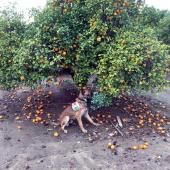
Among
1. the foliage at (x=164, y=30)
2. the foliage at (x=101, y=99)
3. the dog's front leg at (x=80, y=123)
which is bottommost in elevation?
the dog's front leg at (x=80, y=123)

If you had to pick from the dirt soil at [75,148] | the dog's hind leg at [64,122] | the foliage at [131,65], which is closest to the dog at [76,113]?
the dog's hind leg at [64,122]

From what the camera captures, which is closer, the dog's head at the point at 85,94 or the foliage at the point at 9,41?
the dog's head at the point at 85,94

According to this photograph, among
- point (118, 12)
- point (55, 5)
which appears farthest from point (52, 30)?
→ point (118, 12)

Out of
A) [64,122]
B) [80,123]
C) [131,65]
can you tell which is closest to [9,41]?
[64,122]

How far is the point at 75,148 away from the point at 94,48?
7.29 ft

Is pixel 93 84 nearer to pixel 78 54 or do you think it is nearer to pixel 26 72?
pixel 78 54

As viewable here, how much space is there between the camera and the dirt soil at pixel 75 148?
20.5 ft

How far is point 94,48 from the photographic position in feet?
25.0

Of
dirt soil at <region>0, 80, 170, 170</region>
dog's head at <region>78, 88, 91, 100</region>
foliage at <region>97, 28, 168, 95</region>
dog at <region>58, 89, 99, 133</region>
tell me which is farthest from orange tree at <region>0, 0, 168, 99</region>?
dirt soil at <region>0, 80, 170, 170</region>

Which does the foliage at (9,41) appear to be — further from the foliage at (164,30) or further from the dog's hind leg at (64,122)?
the foliage at (164,30)

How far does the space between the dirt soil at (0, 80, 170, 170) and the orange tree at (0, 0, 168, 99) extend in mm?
999

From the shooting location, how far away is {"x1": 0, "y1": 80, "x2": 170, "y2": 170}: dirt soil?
6254 millimetres

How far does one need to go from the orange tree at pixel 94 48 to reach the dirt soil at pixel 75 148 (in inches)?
39.3

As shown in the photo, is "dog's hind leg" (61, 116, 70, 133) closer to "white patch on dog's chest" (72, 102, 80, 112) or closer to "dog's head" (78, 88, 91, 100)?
"white patch on dog's chest" (72, 102, 80, 112)
